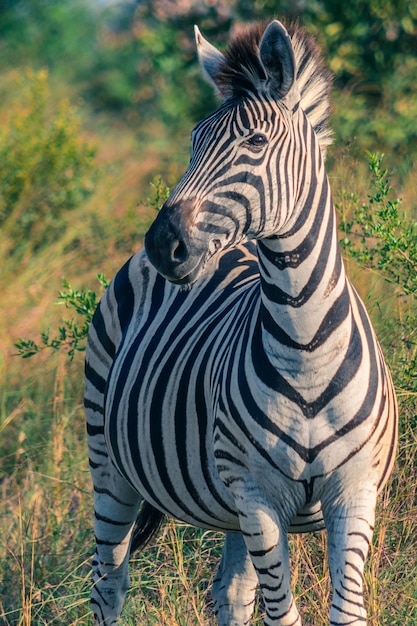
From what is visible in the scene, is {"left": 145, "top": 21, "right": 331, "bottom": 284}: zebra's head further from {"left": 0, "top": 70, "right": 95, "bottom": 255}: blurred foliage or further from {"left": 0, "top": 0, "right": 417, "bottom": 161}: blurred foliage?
{"left": 0, "top": 70, "right": 95, "bottom": 255}: blurred foliage

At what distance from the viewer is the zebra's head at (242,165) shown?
273 centimetres

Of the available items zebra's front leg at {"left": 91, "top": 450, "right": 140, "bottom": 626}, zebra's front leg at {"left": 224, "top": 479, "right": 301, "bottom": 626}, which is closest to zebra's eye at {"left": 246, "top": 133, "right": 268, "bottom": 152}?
zebra's front leg at {"left": 224, "top": 479, "right": 301, "bottom": 626}

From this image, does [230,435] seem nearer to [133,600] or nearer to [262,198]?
[262,198]

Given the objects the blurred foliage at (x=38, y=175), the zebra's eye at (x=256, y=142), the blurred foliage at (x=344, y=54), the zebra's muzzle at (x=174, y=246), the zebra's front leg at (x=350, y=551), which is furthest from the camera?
the blurred foliage at (x=38, y=175)

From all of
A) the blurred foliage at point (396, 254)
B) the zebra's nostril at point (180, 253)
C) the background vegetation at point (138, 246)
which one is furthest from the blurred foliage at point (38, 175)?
the zebra's nostril at point (180, 253)

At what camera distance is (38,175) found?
9.59m

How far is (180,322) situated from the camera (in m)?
3.75

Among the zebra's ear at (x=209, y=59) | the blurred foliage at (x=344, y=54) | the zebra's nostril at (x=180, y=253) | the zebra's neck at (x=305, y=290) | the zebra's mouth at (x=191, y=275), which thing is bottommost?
the zebra's neck at (x=305, y=290)

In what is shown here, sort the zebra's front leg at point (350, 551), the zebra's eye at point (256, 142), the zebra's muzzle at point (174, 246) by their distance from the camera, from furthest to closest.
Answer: the zebra's front leg at point (350, 551), the zebra's eye at point (256, 142), the zebra's muzzle at point (174, 246)

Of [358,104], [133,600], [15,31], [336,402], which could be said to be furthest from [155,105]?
[336,402]

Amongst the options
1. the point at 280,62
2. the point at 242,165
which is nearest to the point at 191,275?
the point at 242,165

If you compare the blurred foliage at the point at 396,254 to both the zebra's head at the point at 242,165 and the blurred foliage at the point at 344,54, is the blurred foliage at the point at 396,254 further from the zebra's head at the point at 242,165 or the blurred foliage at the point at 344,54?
the blurred foliage at the point at 344,54

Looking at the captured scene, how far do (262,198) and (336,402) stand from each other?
63 cm

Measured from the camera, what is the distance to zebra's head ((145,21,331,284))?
108 inches
